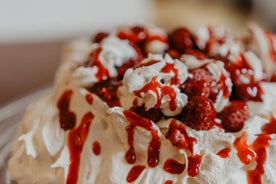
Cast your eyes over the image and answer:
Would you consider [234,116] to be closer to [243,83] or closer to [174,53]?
[243,83]

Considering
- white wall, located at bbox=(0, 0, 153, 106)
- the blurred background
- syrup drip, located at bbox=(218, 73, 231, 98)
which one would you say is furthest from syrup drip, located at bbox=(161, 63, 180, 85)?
the blurred background

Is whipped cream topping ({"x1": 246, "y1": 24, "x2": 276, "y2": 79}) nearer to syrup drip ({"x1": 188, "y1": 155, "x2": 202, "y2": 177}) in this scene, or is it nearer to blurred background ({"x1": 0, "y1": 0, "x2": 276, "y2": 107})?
syrup drip ({"x1": 188, "y1": 155, "x2": 202, "y2": 177})

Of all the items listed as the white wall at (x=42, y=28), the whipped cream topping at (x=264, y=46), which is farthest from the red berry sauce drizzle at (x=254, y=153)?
the white wall at (x=42, y=28)

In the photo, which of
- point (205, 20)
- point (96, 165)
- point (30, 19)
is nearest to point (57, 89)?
point (96, 165)

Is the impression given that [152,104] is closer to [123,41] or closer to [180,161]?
[180,161]

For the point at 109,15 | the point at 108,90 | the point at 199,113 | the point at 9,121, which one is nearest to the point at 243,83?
the point at 199,113

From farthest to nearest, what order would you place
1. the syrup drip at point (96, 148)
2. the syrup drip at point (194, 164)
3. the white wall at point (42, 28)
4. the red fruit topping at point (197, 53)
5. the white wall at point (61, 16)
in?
1. the white wall at point (61, 16)
2. the white wall at point (42, 28)
3. the red fruit topping at point (197, 53)
4. the syrup drip at point (96, 148)
5. the syrup drip at point (194, 164)

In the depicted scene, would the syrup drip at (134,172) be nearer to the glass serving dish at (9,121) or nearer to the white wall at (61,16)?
the glass serving dish at (9,121)
